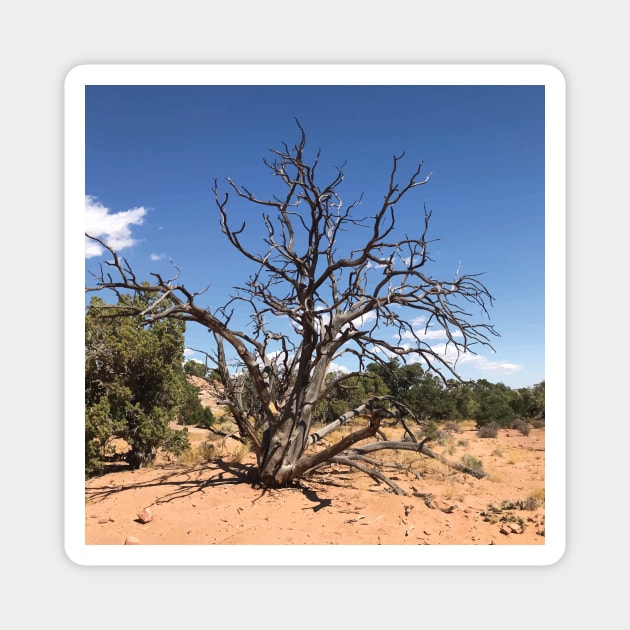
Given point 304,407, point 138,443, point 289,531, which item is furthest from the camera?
point 138,443

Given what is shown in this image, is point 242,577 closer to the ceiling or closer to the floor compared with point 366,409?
closer to the floor

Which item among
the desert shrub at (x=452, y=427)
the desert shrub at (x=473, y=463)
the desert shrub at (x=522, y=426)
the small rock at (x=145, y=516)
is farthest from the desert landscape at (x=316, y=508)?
the desert shrub at (x=522, y=426)

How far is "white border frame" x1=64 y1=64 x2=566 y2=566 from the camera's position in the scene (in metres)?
3.89

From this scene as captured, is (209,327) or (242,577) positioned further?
(209,327)

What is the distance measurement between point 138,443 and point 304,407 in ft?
13.5

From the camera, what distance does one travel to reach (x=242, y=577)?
3762 mm

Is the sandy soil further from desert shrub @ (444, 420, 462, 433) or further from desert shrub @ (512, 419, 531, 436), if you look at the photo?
desert shrub @ (512, 419, 531, 436)

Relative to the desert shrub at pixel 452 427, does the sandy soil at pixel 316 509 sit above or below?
above
